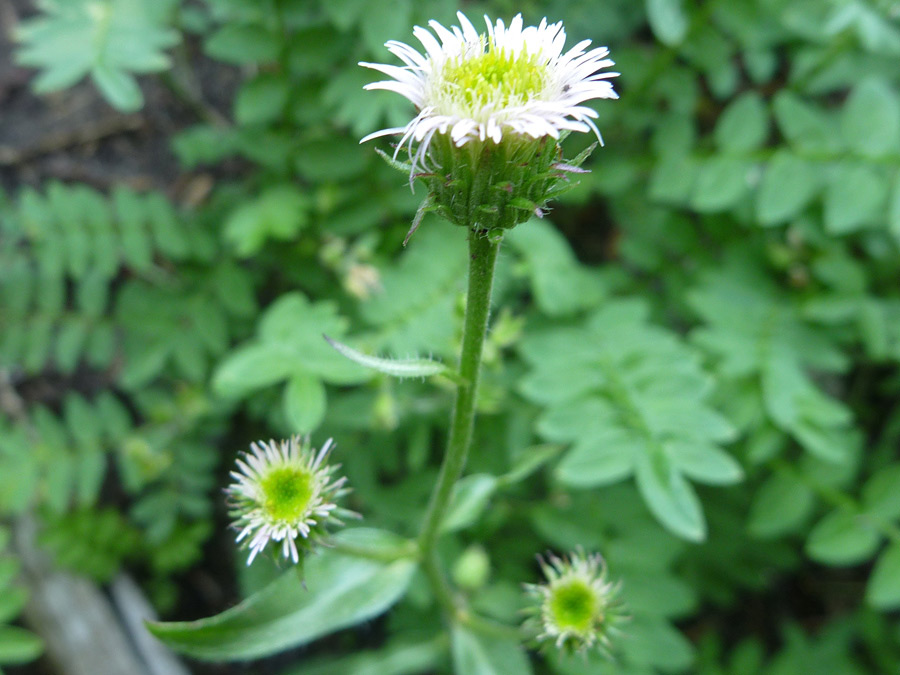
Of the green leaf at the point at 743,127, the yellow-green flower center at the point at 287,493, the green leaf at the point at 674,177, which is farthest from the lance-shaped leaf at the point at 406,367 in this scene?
the green leaf at the point at 743,127

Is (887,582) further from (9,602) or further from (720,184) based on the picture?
(9,602)

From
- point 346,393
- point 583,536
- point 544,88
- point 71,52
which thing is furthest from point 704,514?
point 71,52

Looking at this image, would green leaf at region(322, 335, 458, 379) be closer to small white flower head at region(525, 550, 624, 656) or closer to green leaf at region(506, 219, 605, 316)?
small white flower head at region(525, 550, 624, 656)

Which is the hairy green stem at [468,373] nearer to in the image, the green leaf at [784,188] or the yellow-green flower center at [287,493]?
the yellow-green flower center at [287,493]

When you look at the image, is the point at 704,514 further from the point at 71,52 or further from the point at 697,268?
the point at 71,52

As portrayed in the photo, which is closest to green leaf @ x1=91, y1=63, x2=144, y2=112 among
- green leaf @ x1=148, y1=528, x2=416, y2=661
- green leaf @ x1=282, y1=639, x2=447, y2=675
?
green leaf @ x1=148, y1=528, x2=416, y2=661

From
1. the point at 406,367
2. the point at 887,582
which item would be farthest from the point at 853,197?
the point at 406,367
